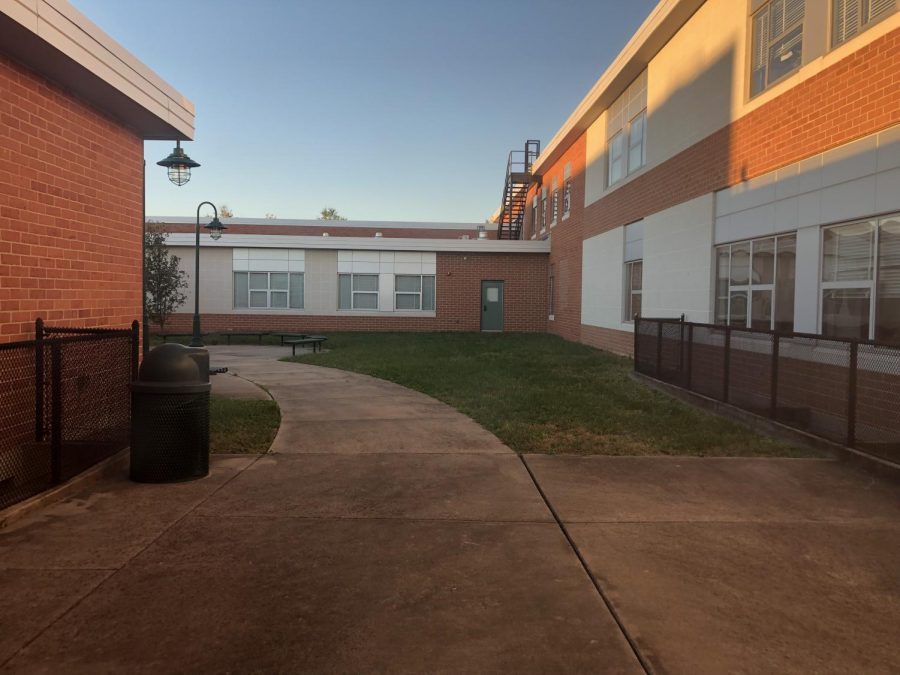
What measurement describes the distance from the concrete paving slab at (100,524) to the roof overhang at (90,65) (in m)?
3.79

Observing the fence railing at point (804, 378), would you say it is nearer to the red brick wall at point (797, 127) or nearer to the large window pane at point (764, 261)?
the large window pane at point (764, 261)

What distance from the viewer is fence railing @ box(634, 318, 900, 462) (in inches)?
244

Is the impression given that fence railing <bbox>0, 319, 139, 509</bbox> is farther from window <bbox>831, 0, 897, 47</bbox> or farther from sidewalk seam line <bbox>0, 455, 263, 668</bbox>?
window <bbox>831, 0, 897, 47</bbox>

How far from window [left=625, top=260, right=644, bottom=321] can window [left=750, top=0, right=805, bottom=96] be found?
599cm

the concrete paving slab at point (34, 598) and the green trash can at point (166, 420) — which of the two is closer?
the concrete paving slab at point (34, 598)

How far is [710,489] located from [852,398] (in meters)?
2.09

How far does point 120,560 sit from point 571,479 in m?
3.76

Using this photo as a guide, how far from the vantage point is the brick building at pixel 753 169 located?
313 inches

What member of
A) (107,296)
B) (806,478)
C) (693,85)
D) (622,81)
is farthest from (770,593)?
(622,81)

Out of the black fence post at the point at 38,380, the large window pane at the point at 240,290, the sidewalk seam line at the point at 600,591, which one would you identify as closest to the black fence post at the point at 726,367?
the sidewalk seam line at the point at 600,591

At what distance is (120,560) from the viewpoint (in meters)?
4.06

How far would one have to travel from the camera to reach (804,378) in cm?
734

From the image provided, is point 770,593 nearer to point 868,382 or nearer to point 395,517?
point 395,517

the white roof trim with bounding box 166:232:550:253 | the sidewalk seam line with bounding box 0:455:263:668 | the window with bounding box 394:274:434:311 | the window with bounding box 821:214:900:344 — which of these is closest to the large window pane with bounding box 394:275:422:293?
the window with bounding box 394:274:434:311
